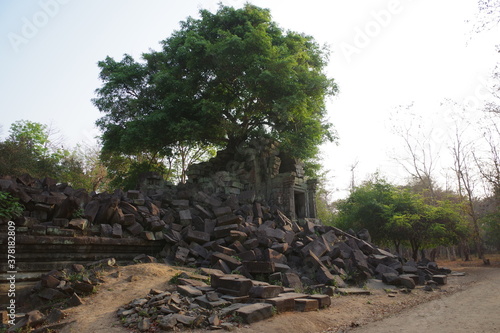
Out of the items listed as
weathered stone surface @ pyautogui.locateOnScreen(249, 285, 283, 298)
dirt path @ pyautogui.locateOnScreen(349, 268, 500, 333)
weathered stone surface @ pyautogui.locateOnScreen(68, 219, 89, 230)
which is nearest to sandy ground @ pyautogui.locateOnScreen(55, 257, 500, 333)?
dirt path @ pyautogui.locateOnScreen(349, 268, 500, 333)

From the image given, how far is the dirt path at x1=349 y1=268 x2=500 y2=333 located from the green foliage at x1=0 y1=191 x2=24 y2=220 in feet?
21.8

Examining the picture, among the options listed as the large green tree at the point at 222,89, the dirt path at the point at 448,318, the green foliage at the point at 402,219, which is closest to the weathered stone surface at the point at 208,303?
the dirt path at the point at 448,318

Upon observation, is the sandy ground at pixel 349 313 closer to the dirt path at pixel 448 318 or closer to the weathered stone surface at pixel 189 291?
the dirt path at pixel 448 318

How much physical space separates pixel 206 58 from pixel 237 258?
33.9 ft

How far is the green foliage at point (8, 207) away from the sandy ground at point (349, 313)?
7.64 ft

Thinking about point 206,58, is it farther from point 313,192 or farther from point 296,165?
point 313,192

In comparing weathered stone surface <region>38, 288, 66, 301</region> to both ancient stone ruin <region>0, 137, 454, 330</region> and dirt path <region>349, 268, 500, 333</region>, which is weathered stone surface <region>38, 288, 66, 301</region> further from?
dirt path <region>349, 268, 500, 333</region>

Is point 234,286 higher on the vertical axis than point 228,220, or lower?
lower

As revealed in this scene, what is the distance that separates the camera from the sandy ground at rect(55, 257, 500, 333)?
463 cm

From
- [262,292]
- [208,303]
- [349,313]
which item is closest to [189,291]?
[208,303]

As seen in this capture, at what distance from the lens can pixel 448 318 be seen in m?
5.46

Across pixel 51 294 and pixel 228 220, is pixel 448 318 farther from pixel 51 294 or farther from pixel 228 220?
pixel 51 294

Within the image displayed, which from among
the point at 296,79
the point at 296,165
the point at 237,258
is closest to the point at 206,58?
the point at 296,79

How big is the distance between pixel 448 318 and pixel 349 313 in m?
1.67
